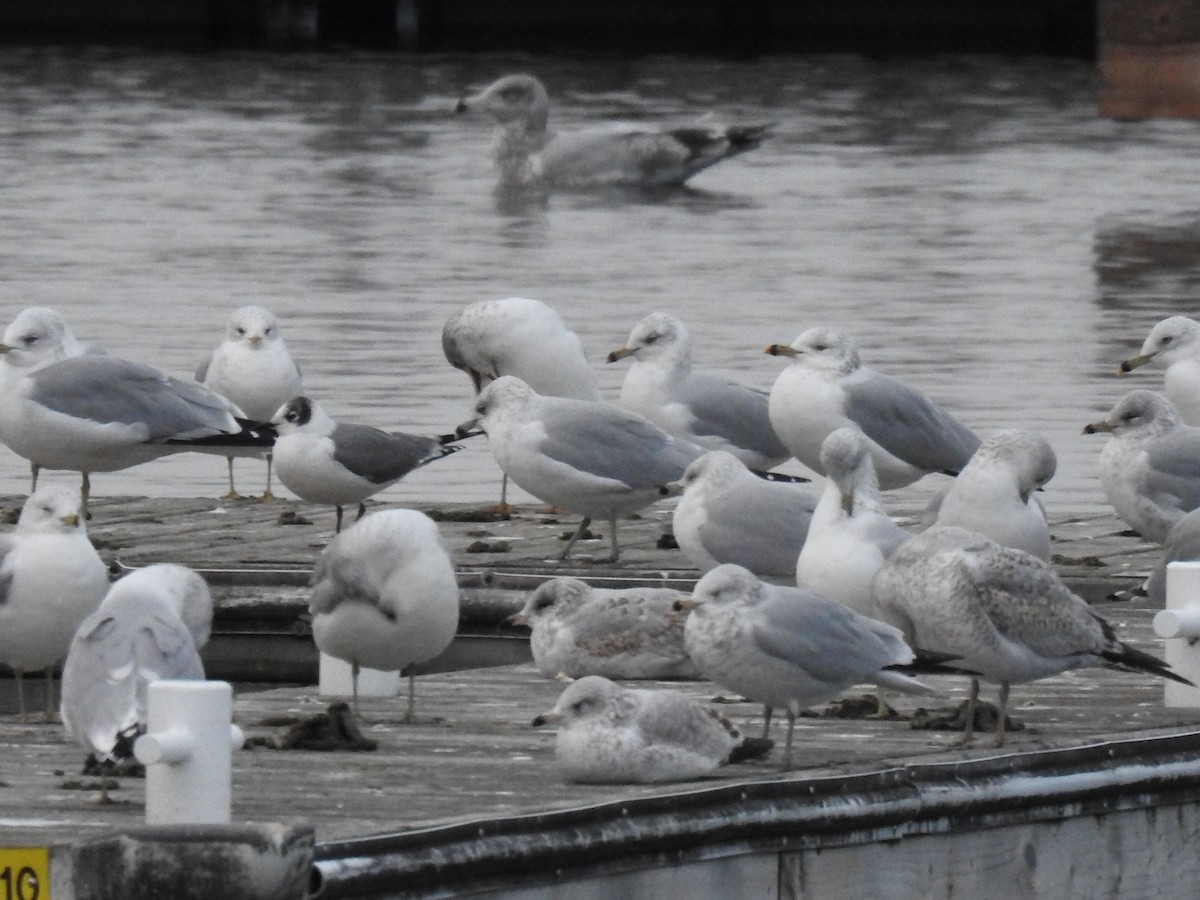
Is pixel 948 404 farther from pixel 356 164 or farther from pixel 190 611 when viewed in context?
pixel 356 164

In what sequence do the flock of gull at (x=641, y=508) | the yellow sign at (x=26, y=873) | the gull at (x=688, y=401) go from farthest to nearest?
the gull at (x=688, y=401), the flock of gull at (x=641, y=508), the yellow sign at (x=26, y=873)

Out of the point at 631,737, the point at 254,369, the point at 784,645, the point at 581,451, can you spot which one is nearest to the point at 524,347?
the point at 254,369

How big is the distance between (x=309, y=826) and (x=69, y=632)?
2009mm

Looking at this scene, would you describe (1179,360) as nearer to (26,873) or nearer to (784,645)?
(784,645)

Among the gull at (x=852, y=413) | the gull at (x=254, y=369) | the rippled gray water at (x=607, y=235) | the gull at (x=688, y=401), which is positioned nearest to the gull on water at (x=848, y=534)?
the gull at (x=852, y=413)

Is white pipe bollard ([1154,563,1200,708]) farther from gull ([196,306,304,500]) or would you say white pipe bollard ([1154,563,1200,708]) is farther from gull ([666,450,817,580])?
gull ([196,306,304,500])

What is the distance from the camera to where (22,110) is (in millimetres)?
43031

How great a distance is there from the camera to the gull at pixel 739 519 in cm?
832

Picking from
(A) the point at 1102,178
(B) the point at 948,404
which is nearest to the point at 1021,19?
(A) the point at 1102,178

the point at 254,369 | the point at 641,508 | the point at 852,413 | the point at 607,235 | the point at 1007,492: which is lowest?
the point at 607,235

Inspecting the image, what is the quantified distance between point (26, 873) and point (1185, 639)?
9.89 ft

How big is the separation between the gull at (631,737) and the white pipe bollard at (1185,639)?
1.46 metres

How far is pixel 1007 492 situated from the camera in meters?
7.89

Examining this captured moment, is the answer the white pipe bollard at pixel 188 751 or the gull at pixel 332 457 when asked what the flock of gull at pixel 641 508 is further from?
the white pipe bollard at pixel 188 751
